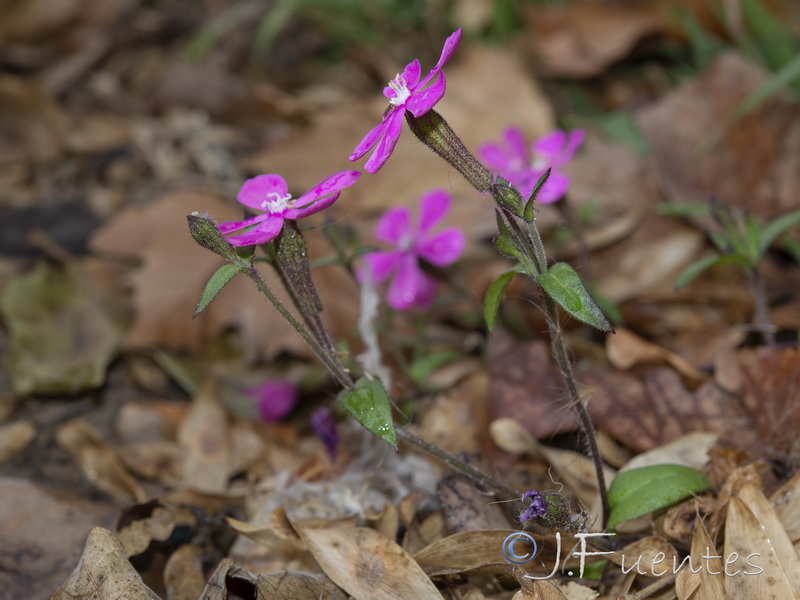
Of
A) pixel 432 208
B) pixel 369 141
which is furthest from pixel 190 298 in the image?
pixel 369 141

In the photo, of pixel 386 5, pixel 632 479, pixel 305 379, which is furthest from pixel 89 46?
pixel 632 479

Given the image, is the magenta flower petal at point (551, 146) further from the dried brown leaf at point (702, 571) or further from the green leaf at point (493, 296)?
the dried brown leaf at point (702, 571)

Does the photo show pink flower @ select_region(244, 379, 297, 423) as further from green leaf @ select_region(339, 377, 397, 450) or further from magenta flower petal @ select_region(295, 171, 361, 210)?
magenta flower petal @ select_region(295, 171, 361, 210)

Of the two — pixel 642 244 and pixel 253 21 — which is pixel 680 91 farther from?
pixel 253 21

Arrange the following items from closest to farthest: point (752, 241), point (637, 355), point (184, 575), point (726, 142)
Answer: point (184, 575)
point (752, 241)
point (637, 355)
point (726, 142)

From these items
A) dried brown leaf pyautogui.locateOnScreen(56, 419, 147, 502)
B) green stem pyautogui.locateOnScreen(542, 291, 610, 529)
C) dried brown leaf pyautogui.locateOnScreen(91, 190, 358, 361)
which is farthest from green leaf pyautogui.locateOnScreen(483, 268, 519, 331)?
dried brown leaf pyautogui.locateOnScreen(91, 190, 358, 361)

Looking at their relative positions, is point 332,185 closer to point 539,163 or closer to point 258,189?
point 258,189

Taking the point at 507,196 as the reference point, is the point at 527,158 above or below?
below
